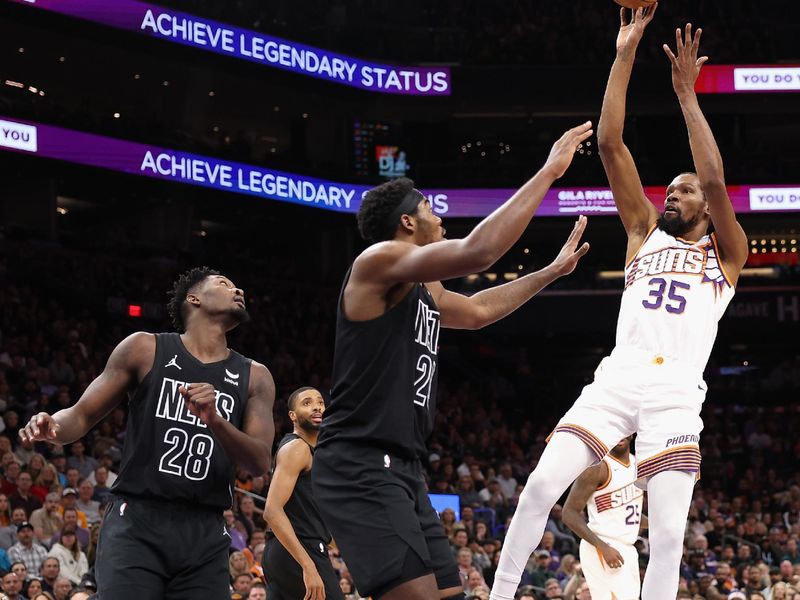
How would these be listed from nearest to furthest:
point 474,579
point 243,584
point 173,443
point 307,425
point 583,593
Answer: point 173,443 → point 307,425 → point 243,584 → point 583,593 → point 474,579

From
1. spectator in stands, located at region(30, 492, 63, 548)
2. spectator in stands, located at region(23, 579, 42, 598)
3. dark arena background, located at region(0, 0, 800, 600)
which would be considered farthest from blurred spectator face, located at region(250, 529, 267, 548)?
dark arena background, located at region(0, 0, 800, 600)

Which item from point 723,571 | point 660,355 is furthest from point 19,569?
point 723,571

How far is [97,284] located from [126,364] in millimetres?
17746

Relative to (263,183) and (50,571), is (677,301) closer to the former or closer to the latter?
(50,571)

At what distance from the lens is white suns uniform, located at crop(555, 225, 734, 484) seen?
19.4ft

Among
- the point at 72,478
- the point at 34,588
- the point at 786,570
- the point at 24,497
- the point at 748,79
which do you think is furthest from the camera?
the point at 748,79

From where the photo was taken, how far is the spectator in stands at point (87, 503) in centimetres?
1302

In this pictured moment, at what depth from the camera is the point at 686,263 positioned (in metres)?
6.14

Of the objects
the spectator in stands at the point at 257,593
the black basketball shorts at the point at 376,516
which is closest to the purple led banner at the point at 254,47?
the spectator in stands at the point at 257,593

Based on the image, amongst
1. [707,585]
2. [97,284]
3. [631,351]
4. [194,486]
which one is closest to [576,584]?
[707,585]

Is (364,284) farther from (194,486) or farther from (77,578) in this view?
(77,578)

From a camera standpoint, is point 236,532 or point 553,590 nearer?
point 553,590

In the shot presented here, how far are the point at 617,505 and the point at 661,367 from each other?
3.02 m

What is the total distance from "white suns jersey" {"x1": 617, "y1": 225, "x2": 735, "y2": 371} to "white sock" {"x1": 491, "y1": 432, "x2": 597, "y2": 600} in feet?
2.26
